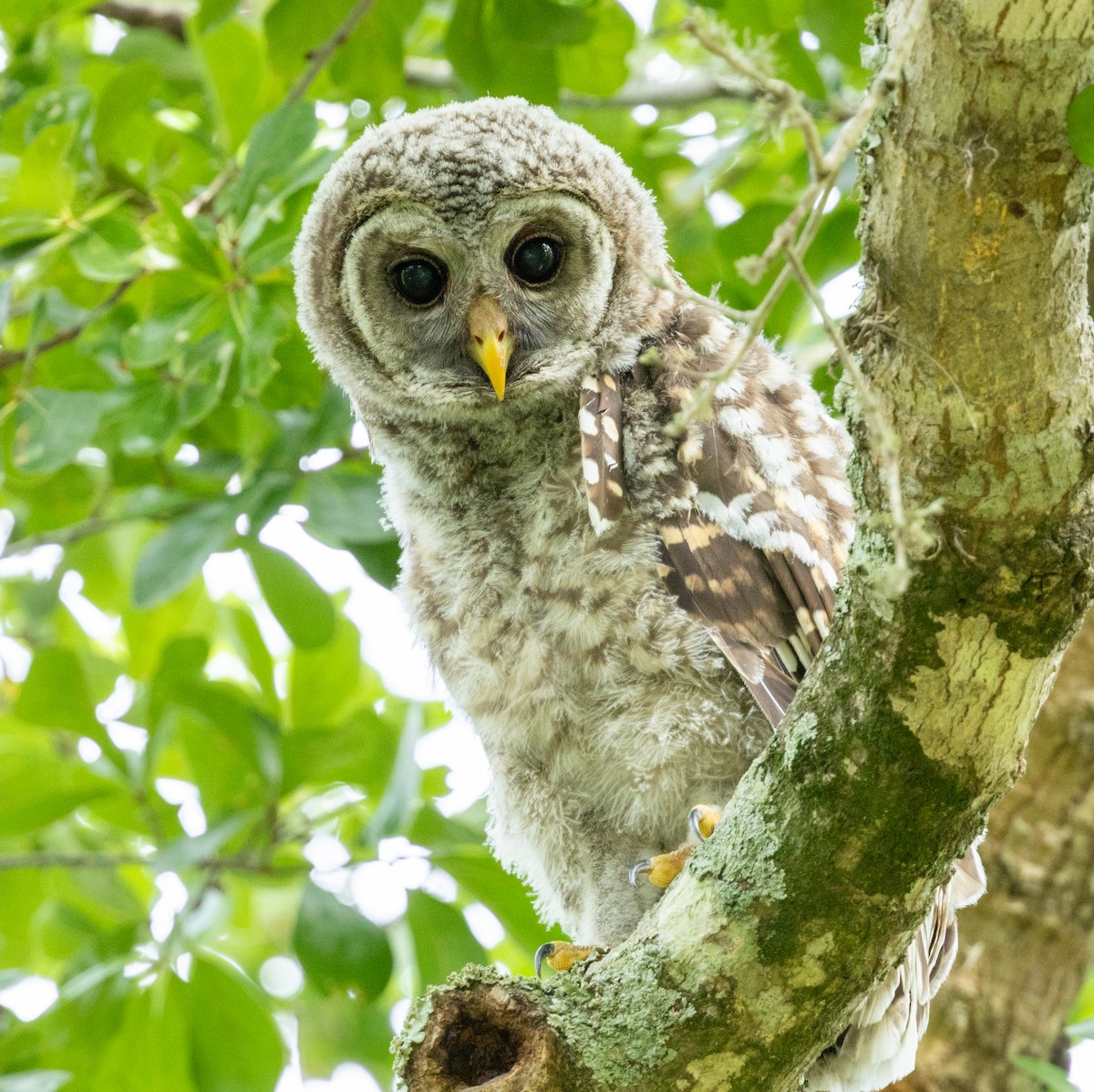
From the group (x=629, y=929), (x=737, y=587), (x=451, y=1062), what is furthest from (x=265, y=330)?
(x=451, y=1062)

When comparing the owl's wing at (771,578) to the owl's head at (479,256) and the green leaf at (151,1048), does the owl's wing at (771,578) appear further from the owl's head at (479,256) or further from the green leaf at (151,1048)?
the green leaf at (151,1048)

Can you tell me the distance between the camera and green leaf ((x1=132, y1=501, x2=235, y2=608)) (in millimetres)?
2916

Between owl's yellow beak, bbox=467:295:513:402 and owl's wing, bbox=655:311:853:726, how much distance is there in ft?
0.99

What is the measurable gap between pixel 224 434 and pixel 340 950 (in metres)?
1.32

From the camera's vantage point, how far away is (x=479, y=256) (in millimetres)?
2674

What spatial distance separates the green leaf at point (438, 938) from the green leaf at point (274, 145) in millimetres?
1606

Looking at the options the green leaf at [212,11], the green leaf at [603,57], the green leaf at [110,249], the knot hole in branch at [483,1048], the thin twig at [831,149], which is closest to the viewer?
the thin twig at [831,149]

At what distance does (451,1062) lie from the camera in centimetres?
171

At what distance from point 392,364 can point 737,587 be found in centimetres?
95

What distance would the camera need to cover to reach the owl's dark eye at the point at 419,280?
2.75 meters

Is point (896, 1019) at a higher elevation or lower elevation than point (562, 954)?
higher

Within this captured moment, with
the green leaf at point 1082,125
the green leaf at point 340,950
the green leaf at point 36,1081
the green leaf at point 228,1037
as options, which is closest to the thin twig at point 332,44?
the green leaf at point 340,950

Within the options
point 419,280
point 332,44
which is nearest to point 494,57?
point 332,44

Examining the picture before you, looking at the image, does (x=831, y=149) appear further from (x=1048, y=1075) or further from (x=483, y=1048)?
(x=1048, y=1075)
